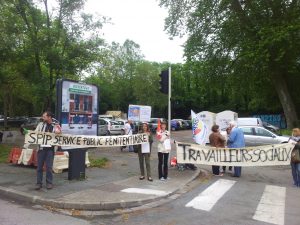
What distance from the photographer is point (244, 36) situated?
101ft

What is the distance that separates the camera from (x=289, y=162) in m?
12.4

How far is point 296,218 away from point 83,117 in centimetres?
661

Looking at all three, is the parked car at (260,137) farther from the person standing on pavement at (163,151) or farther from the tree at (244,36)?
the person standing on pavement at (163,151)

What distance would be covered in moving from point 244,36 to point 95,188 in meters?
23.2

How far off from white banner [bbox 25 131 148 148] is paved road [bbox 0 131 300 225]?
194 cm

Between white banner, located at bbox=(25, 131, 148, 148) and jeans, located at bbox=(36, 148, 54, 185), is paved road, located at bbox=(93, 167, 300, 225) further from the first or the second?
jeans, located at bbox=(36, 148, 54, 185)

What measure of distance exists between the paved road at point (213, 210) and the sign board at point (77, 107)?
333 cm

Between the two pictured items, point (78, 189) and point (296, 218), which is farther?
point (78, 189)

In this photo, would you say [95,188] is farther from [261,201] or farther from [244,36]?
[244,36]

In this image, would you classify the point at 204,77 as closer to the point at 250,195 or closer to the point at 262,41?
the point at 262,41

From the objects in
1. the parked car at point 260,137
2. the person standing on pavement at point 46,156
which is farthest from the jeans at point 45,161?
the parked car at point 260,137

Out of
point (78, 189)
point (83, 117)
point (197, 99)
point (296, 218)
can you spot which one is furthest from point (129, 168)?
point (197, 99)

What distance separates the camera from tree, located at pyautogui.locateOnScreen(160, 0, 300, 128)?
28.2m

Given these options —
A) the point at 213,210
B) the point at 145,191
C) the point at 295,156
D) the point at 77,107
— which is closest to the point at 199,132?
the point at 295,156
